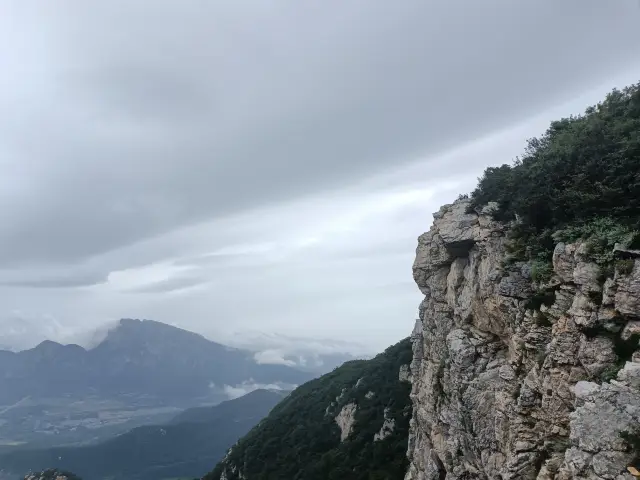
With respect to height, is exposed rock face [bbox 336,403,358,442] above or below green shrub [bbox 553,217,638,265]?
below

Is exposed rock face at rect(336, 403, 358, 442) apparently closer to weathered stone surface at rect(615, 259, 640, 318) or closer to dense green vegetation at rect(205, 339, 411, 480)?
dense green vegetation at rect(205, 339, 411, 480)

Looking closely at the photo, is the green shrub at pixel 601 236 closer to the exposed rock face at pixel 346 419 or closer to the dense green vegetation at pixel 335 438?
the dense green vegetation at pixel 335 438

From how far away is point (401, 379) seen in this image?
72.1m

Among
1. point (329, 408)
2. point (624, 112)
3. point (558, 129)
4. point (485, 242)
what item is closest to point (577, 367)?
point (485, 242)

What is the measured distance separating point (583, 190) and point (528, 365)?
352 inches

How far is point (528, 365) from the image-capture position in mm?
Answer: 21719

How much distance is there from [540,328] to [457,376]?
6.89 meters

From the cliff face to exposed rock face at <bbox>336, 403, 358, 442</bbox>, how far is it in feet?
131

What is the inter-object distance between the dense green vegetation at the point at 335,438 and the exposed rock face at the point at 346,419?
3.26 ft

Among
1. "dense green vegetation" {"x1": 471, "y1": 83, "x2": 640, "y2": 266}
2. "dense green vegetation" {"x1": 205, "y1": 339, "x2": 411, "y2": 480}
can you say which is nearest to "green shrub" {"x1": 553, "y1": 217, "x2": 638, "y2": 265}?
"dense green vegetation" {"x1": 471, "y1": 83, "x2": 640, "y2": 266}

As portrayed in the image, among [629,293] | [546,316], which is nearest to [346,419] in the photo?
[546,316]

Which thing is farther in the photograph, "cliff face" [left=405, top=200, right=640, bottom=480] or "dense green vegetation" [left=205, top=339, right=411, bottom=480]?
"dense green vegetation" [left=205, top=339, right=411, bottom=480]

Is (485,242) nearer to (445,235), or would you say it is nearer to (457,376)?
(445,235)

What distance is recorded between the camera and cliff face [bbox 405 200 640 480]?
1580 cm
